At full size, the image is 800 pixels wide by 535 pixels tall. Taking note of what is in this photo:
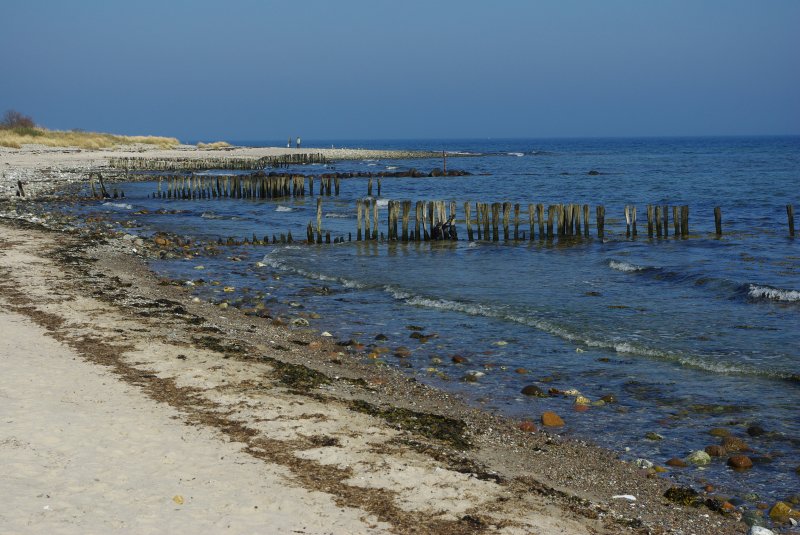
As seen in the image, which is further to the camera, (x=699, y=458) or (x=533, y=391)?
(x=533, y=391)

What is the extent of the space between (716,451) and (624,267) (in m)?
12.5

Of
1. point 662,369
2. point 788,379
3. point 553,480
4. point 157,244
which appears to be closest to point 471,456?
point 553,480

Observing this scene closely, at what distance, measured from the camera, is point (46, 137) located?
8444cm

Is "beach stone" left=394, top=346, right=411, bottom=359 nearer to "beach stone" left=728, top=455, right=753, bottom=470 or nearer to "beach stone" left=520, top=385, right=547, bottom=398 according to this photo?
"beach stone" left=520, top=385, right=547, bottom=398

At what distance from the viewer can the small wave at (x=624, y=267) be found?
19812 millimetres

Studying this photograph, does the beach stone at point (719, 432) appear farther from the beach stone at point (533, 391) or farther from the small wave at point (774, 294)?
the small wave at point (774, 294)

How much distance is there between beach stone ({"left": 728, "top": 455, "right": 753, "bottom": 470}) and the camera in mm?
7789

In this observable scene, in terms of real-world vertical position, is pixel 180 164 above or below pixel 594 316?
above

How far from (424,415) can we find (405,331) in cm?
467

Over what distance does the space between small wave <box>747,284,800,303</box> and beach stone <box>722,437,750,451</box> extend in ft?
28.8

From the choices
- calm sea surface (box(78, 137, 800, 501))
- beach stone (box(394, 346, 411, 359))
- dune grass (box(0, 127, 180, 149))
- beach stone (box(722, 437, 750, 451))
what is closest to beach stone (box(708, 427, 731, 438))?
calm sea surface (box(78, 137, 800, 501))

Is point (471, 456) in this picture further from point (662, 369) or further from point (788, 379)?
point (788, 379)

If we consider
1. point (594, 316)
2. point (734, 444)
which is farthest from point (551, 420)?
point (594, 316)

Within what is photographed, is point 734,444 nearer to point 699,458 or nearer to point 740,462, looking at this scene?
point 740,462
